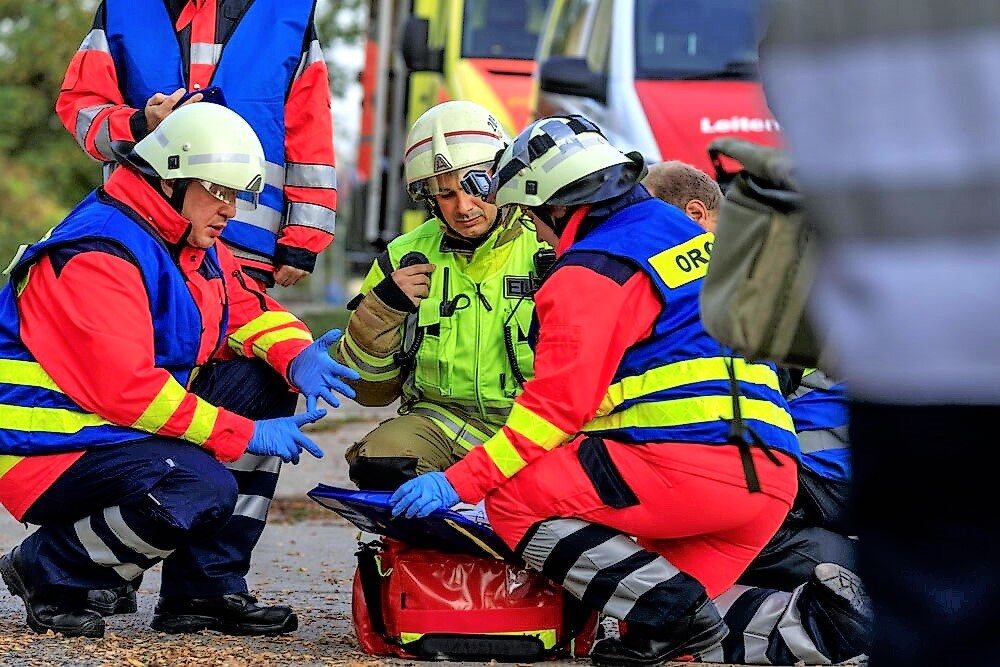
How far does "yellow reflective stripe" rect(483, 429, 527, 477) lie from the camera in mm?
3822

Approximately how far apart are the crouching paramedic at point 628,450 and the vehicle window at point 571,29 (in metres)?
5.03

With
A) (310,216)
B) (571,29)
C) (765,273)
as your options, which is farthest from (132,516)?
(571,29)

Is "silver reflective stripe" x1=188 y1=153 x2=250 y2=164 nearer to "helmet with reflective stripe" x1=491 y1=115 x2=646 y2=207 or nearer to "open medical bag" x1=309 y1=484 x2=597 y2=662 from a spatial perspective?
"helmet with reflective stripe" x1=491 y1=115 x2=646 y2=207

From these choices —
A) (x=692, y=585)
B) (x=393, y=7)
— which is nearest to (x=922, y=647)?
(x=692, y=585)

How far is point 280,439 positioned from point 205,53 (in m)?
1.34

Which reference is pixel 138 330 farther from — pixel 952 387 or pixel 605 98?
pixel 605 98

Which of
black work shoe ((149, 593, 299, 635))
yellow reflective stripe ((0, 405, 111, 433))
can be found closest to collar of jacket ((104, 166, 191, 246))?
yellow reflective stripe ((0, 405, 111, 433))

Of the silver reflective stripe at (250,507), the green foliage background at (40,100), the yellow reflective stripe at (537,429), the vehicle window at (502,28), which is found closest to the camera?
the yellow reflective stripe at (537,429)

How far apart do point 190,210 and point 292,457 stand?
2.20 ft

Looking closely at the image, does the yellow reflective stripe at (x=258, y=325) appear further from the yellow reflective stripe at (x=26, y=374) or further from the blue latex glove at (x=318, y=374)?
A: the yellow reflective stripe at (x=26, y=374)

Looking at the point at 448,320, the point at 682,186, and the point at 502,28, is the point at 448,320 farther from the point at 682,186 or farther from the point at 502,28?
the point at 502,28

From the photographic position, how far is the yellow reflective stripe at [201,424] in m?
4.09

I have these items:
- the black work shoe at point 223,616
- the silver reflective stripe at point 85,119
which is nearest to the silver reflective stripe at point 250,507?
the black work shoe at point 223,616

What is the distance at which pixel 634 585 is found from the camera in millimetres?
3824
